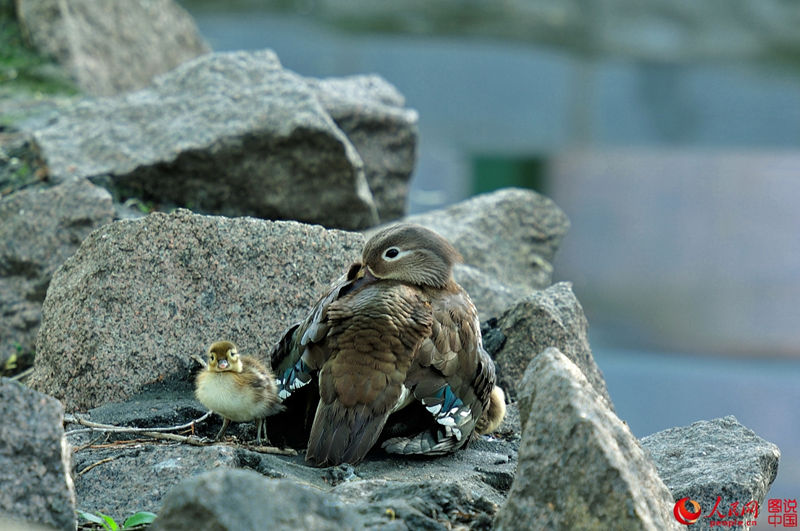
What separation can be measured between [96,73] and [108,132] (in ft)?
6.28

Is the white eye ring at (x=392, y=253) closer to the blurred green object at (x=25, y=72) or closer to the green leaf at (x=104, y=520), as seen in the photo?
the green leaf at (x=104, y=520)

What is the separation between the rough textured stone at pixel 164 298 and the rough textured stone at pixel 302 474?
15cm

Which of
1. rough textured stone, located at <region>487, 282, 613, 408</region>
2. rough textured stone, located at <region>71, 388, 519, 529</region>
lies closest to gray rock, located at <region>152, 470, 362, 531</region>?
rough textured stone, located at <region>71, 388, 519, 529</region>

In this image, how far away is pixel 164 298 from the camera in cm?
375

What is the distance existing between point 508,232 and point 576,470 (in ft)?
11.6

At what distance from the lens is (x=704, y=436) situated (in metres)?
3.62

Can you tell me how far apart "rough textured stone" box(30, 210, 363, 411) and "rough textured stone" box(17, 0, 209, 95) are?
11.5 feet

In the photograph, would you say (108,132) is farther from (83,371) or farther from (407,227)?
(407,227)

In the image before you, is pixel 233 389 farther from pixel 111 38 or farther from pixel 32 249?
pixel 111 38

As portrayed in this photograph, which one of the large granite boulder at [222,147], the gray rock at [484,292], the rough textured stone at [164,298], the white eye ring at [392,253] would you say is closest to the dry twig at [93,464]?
the rough textured stone at [164,298]

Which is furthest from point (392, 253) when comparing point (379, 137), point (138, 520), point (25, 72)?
point (25, 72)

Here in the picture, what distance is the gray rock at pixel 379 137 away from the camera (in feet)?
20.5

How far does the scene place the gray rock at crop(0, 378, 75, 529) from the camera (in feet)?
7.72

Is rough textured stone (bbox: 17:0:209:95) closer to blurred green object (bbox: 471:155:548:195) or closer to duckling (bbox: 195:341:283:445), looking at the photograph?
blurred green object (bbox: 471:155:548:195)
